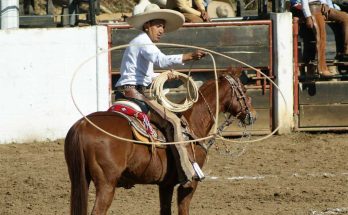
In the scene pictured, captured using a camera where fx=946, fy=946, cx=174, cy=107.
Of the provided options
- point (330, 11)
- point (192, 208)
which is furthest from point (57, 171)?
point (330, 11)

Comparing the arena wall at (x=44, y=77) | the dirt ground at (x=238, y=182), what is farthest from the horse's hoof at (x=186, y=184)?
the arena wall at (x=44, y=77)

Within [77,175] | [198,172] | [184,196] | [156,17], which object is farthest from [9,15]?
[77,175]

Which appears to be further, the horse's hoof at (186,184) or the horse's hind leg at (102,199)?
the horse's hoof at (186,184)

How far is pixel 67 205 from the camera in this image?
9.61 m

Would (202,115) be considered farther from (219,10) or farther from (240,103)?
(219,10)

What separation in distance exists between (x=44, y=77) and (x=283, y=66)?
3.46m

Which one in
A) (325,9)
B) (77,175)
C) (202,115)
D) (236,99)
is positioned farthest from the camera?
(325,9)

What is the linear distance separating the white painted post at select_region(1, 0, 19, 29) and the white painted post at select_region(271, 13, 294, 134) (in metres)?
3.73

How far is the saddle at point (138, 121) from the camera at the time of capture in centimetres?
779

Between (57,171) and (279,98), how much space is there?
12.8 ft

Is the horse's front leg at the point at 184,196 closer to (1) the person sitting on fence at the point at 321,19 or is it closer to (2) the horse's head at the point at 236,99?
(2) the horse's head at the point at 236,99

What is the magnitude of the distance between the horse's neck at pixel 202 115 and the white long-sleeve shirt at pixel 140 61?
47 cm

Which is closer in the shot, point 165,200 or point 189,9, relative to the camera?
point 165,200

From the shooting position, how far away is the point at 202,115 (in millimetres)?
8391
